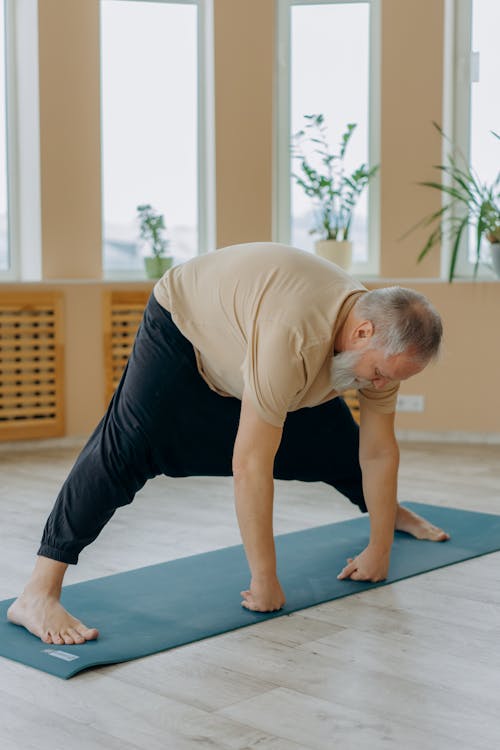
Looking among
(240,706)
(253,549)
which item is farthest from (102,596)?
(240,706)

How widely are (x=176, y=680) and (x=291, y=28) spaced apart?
415cm

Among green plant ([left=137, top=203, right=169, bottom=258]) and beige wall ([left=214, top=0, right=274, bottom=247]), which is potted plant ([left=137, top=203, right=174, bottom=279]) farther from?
beige wall ([left=214, top=0, right=274, bottom=247])

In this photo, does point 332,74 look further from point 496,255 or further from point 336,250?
point 496,255

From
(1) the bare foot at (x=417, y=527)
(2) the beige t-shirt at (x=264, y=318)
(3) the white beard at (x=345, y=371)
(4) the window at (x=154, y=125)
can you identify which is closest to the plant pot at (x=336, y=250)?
(4) the window at (x=154, y=125)

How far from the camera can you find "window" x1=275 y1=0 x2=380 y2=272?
5.32 m

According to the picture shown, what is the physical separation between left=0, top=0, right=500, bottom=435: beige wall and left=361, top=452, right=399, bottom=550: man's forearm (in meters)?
2.51

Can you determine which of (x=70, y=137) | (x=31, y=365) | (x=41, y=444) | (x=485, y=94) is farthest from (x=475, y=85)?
(x=41, y=444)

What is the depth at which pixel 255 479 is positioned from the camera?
216 centimetres

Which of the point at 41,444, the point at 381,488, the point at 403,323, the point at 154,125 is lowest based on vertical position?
the point at 41,444

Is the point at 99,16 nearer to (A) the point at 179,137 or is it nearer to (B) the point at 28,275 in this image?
(A) the point at 179,137

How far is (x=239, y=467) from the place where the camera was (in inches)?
85.5

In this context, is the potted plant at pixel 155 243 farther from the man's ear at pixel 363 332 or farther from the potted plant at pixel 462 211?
the man's ear at pixel 363 332

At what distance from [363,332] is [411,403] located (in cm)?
296

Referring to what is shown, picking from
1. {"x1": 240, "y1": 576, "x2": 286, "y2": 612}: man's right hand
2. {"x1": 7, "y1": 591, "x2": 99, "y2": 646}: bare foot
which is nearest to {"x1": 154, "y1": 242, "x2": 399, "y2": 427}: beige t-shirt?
{"x1": 240, "y1": 576, "x2": 286, "y2": 612}: man's right hand
